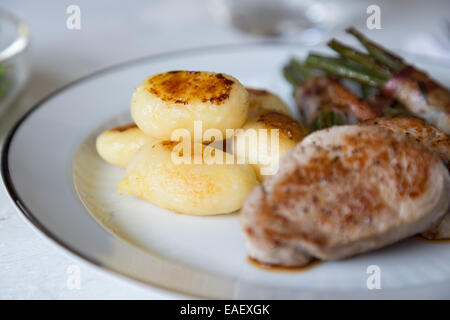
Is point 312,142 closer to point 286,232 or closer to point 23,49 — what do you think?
point 286,232

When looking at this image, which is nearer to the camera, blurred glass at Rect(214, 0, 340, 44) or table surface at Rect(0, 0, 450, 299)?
Result: table surface at Rect(0, 0, 450, 299)

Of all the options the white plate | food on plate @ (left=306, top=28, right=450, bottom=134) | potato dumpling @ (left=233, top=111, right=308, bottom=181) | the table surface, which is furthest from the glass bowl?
food on plate @ (left=306, top=28, right=450, bottom=134)

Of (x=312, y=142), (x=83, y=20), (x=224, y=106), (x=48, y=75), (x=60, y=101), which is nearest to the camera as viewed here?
(x=312, y=142)

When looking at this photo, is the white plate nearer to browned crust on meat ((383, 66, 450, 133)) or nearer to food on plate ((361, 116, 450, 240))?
→ food on plate ((361, 116, 450, 240))

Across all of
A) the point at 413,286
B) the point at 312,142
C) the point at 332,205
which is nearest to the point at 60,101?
the point at 312,142

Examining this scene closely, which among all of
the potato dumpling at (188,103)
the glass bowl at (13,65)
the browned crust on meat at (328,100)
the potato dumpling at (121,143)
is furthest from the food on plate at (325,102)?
the glass bowl at (13,65)
